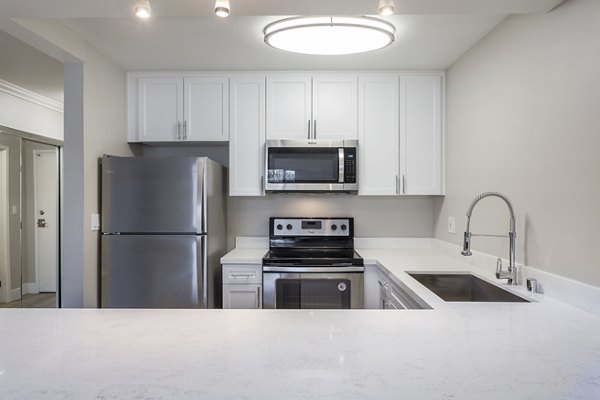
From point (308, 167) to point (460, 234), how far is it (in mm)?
1176

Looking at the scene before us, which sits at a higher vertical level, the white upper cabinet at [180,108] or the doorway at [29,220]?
the white upper cabinet at [180,108]

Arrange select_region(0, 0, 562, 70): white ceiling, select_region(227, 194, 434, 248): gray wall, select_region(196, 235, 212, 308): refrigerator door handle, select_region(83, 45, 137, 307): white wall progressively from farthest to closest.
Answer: select_region(227, 194, 434, 248): gray wall, select_region(196, 235, 212, 308): refrigerator door handle, select_region(83, 45, 137, 307): white wall, select_region(0, 0, 562, 70): white ceiling

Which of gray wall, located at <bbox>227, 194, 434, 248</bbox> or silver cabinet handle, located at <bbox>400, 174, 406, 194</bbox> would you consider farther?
gray wall, located at <bbox>227, 194, 434, 248</bbox>

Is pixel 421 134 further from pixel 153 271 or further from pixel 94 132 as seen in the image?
pixel 94 132

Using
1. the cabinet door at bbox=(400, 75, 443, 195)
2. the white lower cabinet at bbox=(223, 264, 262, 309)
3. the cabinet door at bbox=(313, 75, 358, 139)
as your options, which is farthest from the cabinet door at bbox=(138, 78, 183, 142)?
the cabinet door at bbox=(400, 75, 443, 195)

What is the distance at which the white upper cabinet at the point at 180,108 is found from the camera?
304 centimetres

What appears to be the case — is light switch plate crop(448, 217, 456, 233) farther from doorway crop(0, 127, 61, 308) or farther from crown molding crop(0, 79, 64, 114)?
crown molding crop(0, 79, 64, 114)

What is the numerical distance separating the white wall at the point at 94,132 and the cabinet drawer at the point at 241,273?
850 millimetres

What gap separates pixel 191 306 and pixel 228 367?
5.88 feet

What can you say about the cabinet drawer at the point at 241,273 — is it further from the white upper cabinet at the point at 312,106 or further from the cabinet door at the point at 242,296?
the white upper cabinet at the point at 312,106

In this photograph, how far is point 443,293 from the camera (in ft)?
7.61

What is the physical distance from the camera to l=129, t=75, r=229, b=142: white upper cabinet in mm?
3043

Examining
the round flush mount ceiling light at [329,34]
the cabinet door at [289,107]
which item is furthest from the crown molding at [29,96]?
the round flush mount ceiling light at [329,34]

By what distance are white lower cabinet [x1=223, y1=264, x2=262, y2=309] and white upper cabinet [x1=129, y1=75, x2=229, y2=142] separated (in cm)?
103
